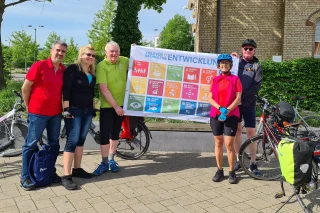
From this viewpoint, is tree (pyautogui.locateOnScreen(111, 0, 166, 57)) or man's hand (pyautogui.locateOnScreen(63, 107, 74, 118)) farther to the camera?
tree (pyautogui.locateOnScreen(111, 0, 166, 57))

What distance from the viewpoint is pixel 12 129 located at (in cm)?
550

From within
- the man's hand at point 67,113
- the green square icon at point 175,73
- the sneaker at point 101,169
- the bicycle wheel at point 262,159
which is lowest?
the sneaker at point 101,169

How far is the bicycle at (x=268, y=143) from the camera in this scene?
4520 mm

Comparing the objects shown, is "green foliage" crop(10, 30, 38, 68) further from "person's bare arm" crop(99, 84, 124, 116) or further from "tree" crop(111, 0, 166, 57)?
"person's bare arm" crop(99, 84, 124, 116)

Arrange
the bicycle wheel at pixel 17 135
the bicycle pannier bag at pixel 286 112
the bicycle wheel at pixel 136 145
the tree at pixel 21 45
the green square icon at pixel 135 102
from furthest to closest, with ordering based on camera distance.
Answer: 1. the tree at pixel 21 45
2. the bicycle wheel at pixel 136 145
3. the bicycle wheel at pixel 17 135
4. the green square icon at pixel 135 102
5. the bicycle pannier bag at pixel 286 112

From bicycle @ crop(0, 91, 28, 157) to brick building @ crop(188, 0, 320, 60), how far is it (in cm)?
1117

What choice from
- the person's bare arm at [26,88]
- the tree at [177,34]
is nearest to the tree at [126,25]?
the person's bare arm at [26,88]

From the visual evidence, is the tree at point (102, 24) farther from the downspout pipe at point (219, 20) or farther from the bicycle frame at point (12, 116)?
the bicycle frame at point (12, 116)

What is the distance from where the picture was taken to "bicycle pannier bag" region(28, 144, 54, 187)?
4.27 meters

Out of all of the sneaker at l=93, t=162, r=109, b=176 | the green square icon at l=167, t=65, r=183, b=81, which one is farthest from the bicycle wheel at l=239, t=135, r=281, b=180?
the sneaker at l=93, t=162, r=109, b=176

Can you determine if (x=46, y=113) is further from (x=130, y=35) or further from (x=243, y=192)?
(x=130, y=35)

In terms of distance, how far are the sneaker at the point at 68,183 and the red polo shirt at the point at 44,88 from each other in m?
0.91

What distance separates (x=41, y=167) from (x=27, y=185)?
0.29m

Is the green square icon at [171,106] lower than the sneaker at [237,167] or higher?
higher
